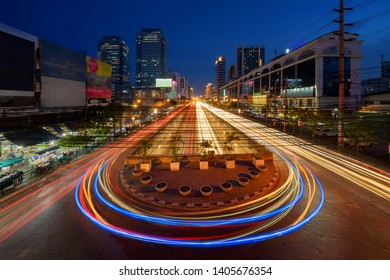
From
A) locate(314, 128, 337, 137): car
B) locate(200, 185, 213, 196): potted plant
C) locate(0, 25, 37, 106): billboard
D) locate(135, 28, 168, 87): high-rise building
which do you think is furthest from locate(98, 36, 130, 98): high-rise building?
locate(200, 185, 213, 196): potted plant

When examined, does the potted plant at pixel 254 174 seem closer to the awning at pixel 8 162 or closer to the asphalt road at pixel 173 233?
the asphalt road at pixel 173 233

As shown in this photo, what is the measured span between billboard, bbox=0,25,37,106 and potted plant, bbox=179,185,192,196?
667 inches

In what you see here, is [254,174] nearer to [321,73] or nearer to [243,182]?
[243,182]

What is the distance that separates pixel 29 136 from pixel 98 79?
23.6 meters

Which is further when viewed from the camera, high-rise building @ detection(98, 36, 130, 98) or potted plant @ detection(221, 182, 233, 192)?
high-rise building @ detection(98, 36, 130, 98)

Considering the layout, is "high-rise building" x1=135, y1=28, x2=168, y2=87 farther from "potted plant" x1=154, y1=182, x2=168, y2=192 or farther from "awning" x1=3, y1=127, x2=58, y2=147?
"potted plant" x1=154, y1=182, x2=168, y2=192

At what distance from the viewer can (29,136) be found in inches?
779

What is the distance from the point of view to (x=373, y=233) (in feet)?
29.6

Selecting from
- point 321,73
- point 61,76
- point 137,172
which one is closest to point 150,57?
point 321,73

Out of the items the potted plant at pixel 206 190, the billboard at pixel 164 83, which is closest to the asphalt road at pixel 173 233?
the potted plant at pixel 206 190

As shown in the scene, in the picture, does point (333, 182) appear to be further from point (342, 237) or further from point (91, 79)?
point (91, 79)

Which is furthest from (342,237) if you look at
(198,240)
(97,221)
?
(97,221)

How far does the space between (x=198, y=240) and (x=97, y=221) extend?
4.38 metres

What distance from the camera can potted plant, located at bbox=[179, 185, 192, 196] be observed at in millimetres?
12648
